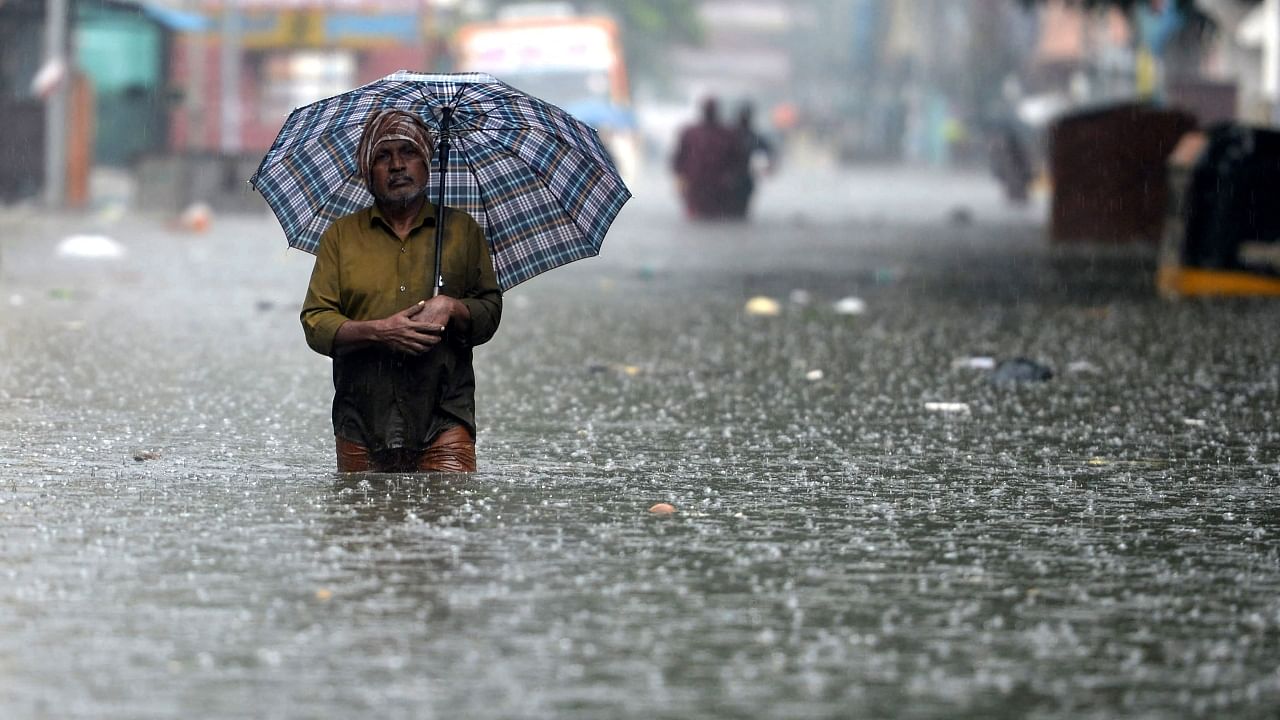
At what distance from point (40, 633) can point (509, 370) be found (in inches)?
252

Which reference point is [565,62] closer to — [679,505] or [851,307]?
[851,307]

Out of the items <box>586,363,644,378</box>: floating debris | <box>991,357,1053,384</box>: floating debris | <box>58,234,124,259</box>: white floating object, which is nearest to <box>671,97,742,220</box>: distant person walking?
<box>58,234,124,259</box>: white floating object

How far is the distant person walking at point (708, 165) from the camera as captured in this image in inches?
1214

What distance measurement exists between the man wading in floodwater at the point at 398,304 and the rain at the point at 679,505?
242 millimetres

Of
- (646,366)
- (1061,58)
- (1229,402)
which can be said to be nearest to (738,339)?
(646,366)

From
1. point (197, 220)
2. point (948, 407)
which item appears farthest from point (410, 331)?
point (197, 220)

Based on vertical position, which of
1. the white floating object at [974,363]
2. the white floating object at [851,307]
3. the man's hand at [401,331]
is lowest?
the white floating object at [851,307]

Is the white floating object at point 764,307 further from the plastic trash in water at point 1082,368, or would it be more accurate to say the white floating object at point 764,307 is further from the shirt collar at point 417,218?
the shirt collar at point 417,218

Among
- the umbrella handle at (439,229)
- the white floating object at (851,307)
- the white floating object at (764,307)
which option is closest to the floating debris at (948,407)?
the umbrella handle at (439,229)

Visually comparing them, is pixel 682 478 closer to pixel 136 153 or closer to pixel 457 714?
pixel 457 714

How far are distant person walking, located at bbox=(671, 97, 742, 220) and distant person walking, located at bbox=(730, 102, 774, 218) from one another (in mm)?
52

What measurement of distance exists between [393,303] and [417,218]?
256 mm

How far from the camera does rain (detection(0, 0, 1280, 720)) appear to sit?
4980 millimetres

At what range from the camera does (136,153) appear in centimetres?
2994
